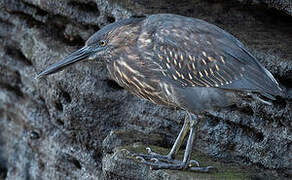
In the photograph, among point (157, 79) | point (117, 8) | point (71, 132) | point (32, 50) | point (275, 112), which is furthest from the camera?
point (32, 50)

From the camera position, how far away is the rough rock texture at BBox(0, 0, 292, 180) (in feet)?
14.8

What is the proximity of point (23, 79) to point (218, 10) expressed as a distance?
2.23m

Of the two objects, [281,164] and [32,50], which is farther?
[32,50]

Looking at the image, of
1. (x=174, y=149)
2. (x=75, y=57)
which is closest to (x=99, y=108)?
(x=75, y=57)

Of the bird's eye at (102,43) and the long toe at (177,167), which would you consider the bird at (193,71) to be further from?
the bird's eye at (102,43)

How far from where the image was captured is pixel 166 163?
416 cm

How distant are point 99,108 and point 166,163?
4.63 ft

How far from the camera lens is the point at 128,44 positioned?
425 cm

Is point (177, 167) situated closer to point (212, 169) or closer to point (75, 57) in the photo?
point (212, 169)

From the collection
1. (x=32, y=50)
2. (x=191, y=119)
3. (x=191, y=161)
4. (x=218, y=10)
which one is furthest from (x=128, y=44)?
(x=32, y=50)

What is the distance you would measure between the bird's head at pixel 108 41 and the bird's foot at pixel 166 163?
773 millimetres

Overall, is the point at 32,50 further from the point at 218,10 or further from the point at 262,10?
the point at 262,10

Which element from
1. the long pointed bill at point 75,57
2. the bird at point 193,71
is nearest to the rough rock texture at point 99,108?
the bird at point 193,71

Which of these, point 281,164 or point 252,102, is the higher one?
point 252,102
